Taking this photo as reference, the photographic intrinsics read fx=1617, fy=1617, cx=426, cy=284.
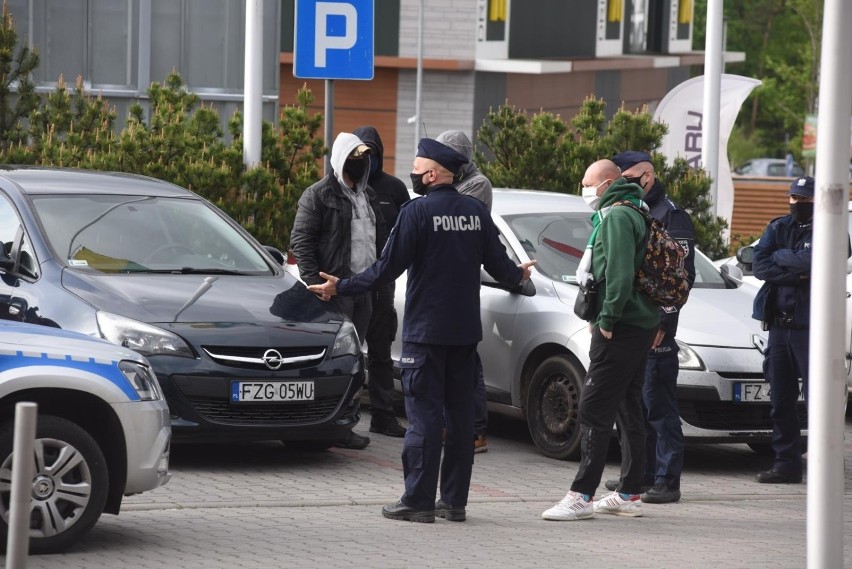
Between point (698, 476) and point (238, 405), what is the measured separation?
9.52 feet

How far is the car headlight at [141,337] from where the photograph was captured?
8.45 m

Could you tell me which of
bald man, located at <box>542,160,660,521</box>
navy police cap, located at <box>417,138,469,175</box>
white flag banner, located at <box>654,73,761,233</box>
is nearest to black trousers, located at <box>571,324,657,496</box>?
bald man, located at <box>542,160,660,521</box>

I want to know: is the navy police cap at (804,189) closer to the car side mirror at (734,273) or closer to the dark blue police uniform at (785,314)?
the dark blue police uniform at (785,314)

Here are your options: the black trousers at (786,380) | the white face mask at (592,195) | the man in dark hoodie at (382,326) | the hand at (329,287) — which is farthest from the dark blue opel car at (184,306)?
the black trousers at (786,380)

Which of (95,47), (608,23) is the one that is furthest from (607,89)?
(95,47)

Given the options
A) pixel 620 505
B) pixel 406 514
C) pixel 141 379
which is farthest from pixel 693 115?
pixel 141 379

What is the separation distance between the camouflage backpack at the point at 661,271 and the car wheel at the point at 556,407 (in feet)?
5.63

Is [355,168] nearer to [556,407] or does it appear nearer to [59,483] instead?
[556,407]

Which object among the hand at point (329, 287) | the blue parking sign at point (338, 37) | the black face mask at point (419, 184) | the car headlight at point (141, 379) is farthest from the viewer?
the blue parking sign at point (338, 37)

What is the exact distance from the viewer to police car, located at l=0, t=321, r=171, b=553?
6543 mm

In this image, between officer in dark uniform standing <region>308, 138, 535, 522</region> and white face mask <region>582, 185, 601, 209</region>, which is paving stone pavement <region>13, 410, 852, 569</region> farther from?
white face mask <region>582, 185, 601, 209</region>

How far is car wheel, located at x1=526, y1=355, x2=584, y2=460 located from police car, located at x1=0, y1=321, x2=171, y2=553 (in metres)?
3.29

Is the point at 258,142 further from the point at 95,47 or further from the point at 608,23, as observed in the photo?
the point at 608,23

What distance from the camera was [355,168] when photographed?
9836 mm
